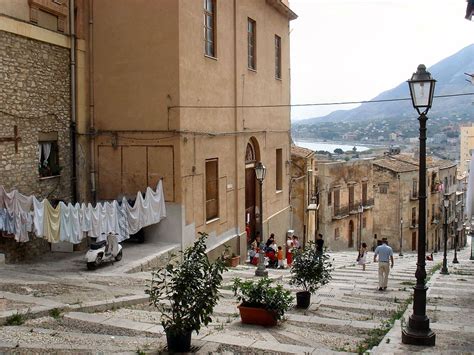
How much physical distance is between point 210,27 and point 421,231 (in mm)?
11363

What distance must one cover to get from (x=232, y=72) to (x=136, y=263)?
27.2 ft

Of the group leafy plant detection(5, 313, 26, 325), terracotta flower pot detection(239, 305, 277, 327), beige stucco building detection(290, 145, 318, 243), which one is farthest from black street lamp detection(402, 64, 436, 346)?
beige stucco building detection(290, 145, 318, 243)

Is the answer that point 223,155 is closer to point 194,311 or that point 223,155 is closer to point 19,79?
point 19,79

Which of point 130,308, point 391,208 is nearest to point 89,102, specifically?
point 130,308

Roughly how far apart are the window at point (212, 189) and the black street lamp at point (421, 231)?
9647 millimetres

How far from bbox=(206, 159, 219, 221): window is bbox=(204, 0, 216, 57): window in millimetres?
3426

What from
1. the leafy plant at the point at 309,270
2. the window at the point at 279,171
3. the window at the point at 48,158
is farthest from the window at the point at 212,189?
the window at the point at 279,171

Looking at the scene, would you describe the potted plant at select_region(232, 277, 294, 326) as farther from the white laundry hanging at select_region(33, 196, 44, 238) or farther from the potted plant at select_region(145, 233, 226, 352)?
the white laundry hanging at select_region(33, 196, 44, 238)

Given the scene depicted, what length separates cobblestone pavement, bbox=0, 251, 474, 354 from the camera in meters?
7.41

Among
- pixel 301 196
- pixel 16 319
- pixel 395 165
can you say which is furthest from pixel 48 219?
pixel 395 165

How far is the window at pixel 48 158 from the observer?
47.7 ft

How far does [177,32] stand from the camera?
15.1 metres

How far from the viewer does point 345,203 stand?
135 ft

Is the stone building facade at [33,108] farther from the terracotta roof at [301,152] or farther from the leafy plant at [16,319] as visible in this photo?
the terracotta roof at [301,152]
